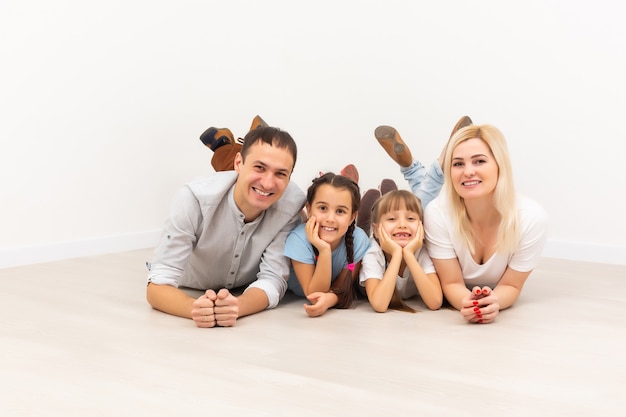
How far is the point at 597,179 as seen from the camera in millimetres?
3482

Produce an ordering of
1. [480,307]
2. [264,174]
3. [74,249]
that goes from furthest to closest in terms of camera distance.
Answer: [74,249] → [264,174] → [480,307]

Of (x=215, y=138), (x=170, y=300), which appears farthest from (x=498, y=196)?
(x=215, y=138)

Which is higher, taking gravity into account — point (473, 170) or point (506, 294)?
point (473, 170)

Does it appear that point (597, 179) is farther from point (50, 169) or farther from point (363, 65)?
point (50, 169)

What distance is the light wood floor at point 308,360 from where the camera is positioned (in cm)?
150

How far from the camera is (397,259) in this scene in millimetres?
2305

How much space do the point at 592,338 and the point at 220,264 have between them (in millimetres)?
1241

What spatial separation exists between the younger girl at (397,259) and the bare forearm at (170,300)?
1.99 ft

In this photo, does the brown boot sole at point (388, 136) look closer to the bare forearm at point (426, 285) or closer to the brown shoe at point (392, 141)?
the brown shoe at point (392, 141)

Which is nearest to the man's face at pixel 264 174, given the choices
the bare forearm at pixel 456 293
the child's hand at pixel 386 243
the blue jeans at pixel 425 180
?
the child's hand at pixel 386 243

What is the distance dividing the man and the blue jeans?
0.79 m

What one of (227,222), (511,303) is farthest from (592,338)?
(227,222)

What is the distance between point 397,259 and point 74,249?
6.02 ft

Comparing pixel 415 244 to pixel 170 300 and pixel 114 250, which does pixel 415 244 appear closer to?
pixel 170 300
